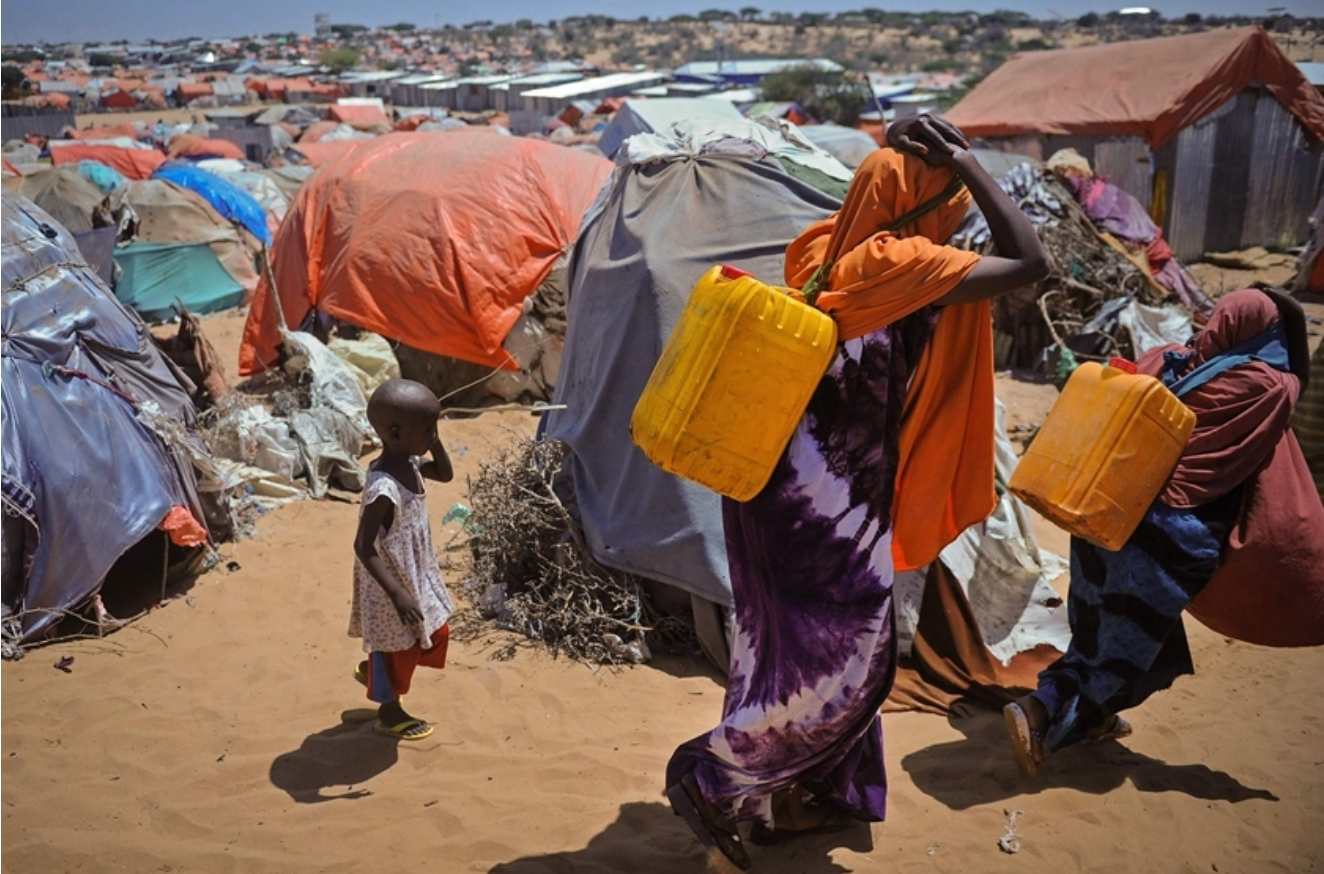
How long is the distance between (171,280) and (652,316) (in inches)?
369

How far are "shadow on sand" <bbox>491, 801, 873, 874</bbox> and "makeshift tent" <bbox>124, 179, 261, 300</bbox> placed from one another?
36.2ft

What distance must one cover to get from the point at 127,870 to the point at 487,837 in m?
1.03

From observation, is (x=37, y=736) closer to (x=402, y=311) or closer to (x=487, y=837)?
(x=487, y=837)

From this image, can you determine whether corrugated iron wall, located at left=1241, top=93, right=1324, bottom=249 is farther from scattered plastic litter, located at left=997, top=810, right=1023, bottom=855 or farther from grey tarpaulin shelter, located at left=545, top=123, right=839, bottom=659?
scattered plastic litter, located at left=997, top=810, right=1023, bottom=855

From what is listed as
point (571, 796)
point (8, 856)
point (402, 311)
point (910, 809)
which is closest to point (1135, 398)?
point (910, 809)

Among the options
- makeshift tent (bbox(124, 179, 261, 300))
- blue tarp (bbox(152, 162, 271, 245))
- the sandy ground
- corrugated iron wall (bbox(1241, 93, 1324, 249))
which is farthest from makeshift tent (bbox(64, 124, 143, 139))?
the sandy ground

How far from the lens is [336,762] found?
11.6 ft

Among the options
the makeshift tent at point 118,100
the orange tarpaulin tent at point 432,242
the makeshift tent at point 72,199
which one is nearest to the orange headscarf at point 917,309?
the orange tarpaulin tent at point 432,242

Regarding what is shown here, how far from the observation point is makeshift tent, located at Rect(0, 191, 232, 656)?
14.5ft

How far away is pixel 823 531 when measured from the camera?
101 inches

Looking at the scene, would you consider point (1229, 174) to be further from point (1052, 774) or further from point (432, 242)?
point (1052, 774)

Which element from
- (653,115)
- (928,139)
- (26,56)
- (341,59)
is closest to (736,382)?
(928,139)

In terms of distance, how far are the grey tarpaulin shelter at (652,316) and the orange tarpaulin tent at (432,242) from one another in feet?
8.72

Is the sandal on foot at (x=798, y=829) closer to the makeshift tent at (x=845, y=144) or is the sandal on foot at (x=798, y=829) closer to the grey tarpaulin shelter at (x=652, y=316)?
the grey tarpaulin shelter at (x=652, y=316)
